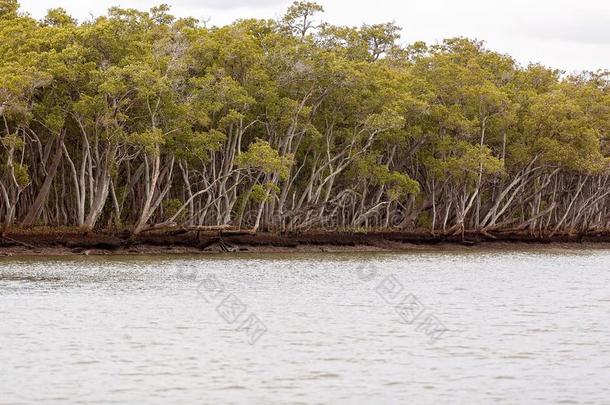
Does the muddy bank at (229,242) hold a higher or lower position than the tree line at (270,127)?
lower

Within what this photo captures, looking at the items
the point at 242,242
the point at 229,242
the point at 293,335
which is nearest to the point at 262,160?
the point at 229,242

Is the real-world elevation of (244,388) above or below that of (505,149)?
below

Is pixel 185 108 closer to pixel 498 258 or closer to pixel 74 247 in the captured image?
pixel 74 247

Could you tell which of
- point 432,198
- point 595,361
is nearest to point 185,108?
point 432,198

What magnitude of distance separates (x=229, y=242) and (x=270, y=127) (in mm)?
6938

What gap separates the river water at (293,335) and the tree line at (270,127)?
772 centimetres

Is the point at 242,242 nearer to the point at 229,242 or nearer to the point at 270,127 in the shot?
the point at 229,242

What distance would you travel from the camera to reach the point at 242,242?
61000mm

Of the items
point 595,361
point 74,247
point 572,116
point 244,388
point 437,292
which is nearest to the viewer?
point 244,388

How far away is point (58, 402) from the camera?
66.0 feet

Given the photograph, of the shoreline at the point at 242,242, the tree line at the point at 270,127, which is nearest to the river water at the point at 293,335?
the shoreline at the point at 242,242

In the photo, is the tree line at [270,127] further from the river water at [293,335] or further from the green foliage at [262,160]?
the river water at [293,335]

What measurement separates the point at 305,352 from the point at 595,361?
20.2ft

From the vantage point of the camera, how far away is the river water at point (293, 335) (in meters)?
21.6
